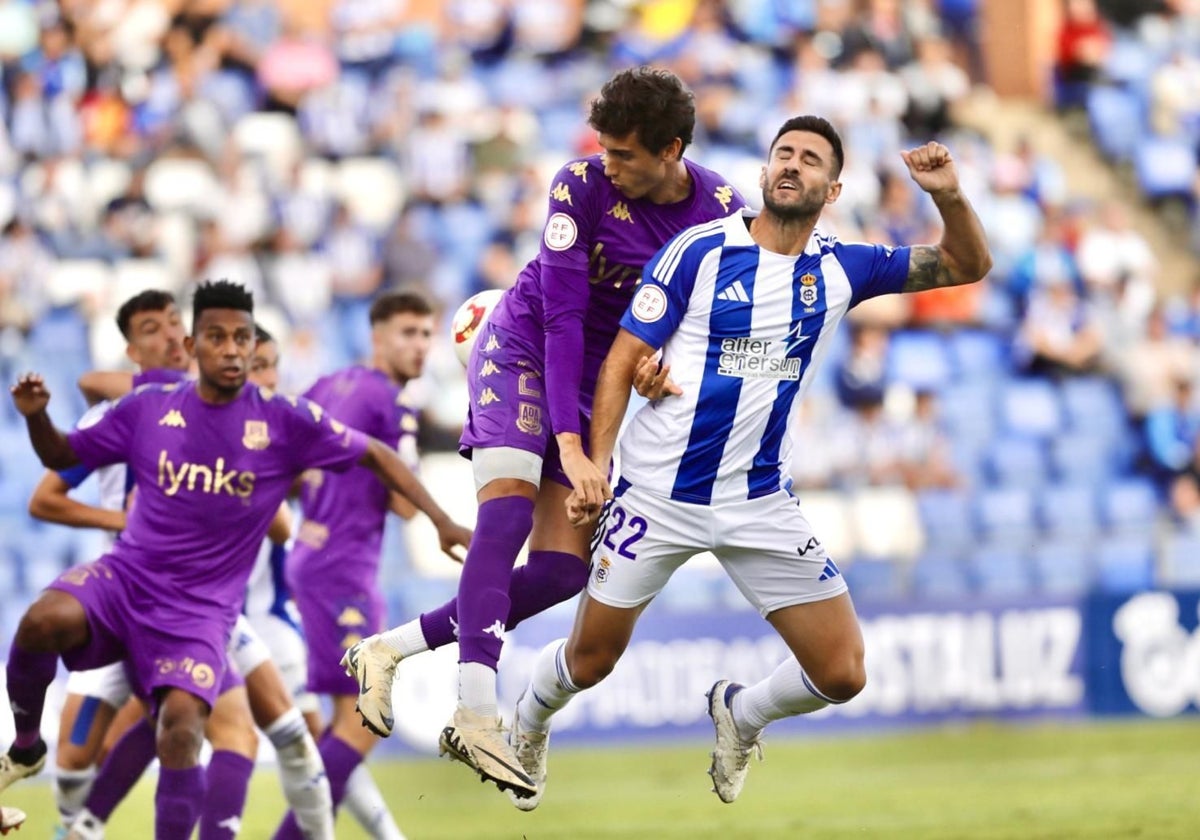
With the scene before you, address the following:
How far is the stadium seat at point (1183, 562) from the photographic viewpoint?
55.9 feet

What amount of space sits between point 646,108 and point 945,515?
1091 centimetres

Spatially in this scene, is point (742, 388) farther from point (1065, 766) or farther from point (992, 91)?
point (992, 91)

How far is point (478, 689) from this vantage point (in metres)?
7.87

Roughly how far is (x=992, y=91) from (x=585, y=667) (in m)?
19.1

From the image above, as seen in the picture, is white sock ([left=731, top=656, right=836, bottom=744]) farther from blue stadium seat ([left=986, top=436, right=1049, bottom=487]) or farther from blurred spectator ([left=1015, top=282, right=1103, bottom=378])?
blurred spectator ([left=1015, top=282, right=1103, bottom=378])

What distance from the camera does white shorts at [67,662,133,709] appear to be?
9766mm

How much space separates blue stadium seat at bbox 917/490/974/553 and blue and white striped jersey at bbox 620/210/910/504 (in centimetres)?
970

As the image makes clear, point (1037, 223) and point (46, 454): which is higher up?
point (1037, 223)


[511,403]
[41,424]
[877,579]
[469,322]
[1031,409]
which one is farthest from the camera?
[1031,409]

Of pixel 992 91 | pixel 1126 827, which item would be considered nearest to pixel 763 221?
pixel 1126 827

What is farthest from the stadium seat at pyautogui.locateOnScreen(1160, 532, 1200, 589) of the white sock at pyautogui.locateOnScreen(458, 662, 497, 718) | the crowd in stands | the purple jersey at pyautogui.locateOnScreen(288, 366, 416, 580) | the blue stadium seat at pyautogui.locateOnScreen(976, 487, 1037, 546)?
the white sock at pyautogui.locateOnScreen(458, 662, 497, 718)

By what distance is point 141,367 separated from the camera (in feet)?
32.2

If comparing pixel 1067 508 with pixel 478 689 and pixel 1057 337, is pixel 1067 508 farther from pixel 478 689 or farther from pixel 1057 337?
pixel 478 689

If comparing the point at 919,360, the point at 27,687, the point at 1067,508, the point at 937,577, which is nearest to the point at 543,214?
the point at 919,360
